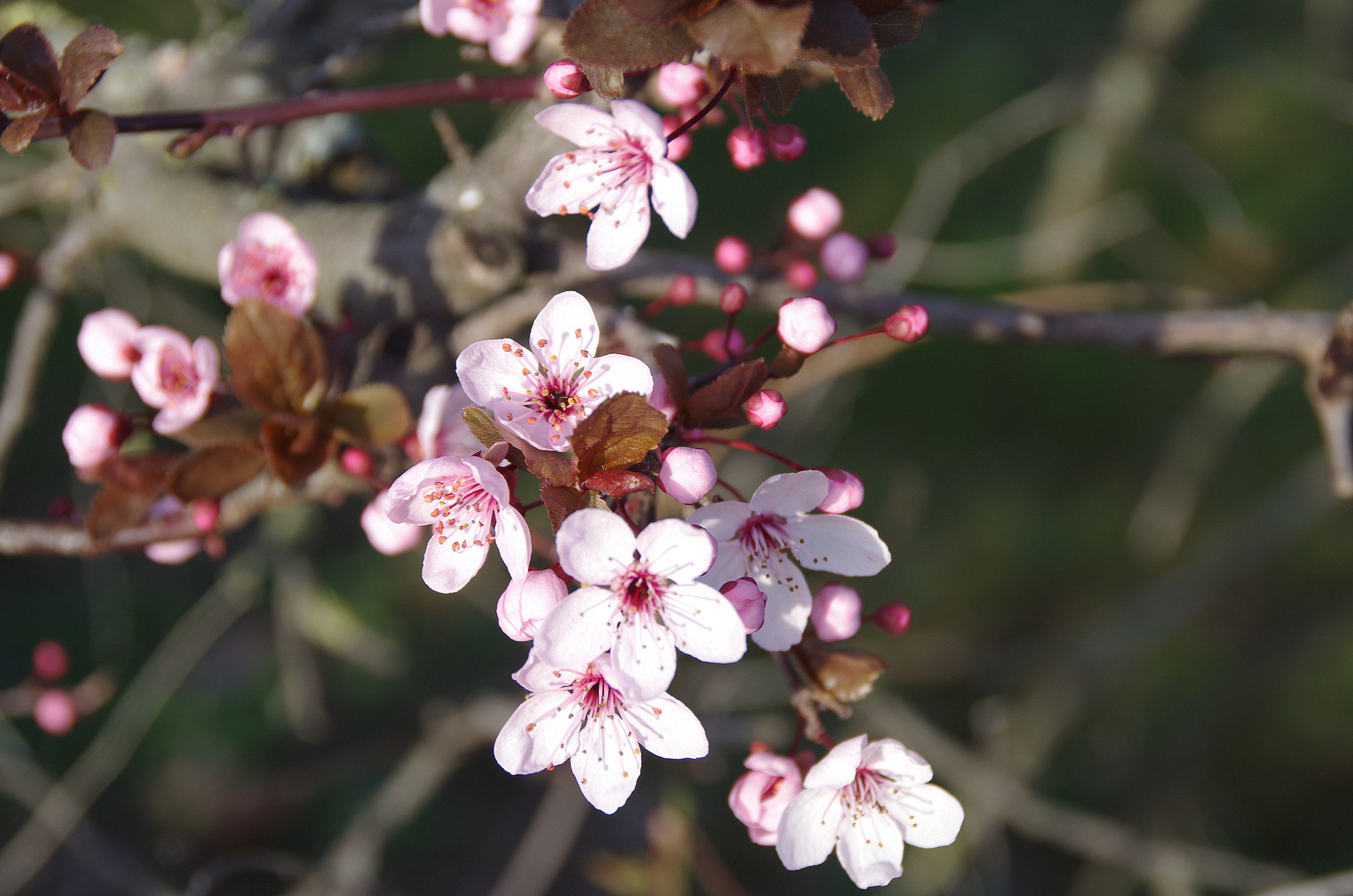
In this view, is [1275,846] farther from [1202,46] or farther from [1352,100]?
[1202,46]

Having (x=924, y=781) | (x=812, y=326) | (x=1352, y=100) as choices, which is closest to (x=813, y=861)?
(x=924, y=781)

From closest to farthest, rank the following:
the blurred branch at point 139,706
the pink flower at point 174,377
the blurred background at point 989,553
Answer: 1. the pink flower at point 174,377
2. the blurred branch at point 139,706
3. the blurred background at point 989,553

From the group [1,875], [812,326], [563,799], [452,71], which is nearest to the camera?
[812,326]

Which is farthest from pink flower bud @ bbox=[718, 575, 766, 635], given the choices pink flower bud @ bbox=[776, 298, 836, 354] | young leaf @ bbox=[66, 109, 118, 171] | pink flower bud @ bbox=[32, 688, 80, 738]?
pink flower bud @ bbox=[32, 688, 80, 738]

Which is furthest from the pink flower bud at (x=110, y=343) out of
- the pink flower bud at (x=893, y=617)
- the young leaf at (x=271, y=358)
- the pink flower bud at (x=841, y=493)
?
the pink flower bud at (x=893, y=617)

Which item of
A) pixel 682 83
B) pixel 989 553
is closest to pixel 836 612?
pixel 682 83

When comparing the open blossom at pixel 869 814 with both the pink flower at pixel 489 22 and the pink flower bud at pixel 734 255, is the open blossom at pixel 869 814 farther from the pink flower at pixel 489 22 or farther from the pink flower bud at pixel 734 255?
the pink flower at pixel 489 22

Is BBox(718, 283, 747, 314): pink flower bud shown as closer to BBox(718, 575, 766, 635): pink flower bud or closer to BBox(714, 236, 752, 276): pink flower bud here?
BBox(714, 236, 752, 276): pink flower bud
